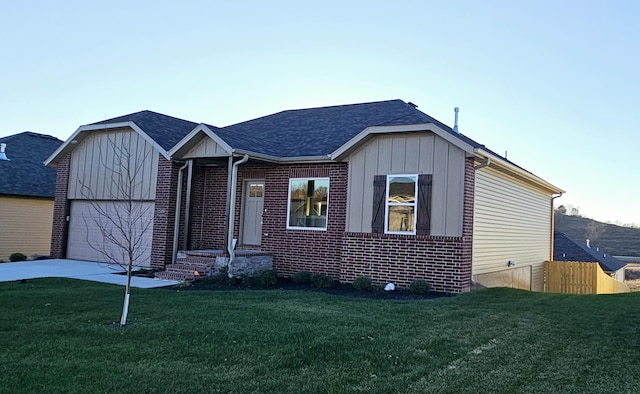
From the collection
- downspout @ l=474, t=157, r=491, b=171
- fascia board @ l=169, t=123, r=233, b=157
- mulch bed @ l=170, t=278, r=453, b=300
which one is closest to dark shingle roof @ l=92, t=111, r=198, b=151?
fascia board @ l=169, t=123, r=233, b=157

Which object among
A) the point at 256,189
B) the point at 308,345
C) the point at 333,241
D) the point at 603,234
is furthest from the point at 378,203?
the point at 603,234

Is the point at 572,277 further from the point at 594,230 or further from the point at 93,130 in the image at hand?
the point at 594,230

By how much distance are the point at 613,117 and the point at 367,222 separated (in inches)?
486

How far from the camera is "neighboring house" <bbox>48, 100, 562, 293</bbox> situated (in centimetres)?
1127

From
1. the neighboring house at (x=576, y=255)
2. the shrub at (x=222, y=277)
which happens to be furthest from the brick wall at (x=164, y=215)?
the neighboring house at (x=576, y=255)

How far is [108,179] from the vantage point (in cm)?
1541

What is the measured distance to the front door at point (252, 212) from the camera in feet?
46.6

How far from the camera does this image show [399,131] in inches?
455

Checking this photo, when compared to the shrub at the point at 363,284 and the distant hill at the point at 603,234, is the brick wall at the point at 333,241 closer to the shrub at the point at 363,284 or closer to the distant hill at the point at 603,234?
the shrub at the point at 363,284

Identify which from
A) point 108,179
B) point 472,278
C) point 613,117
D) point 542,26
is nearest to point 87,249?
point 108,179

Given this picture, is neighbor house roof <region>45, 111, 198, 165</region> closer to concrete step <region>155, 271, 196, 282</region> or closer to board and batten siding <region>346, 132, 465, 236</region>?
concrete step <region>155, 271, 196, 282</region>

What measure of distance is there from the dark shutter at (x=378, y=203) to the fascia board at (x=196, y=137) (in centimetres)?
378

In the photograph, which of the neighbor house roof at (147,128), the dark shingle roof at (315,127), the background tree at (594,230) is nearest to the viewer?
the dark shingle roof at (315,127)

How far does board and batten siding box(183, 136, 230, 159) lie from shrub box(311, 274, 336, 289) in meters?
3.89
